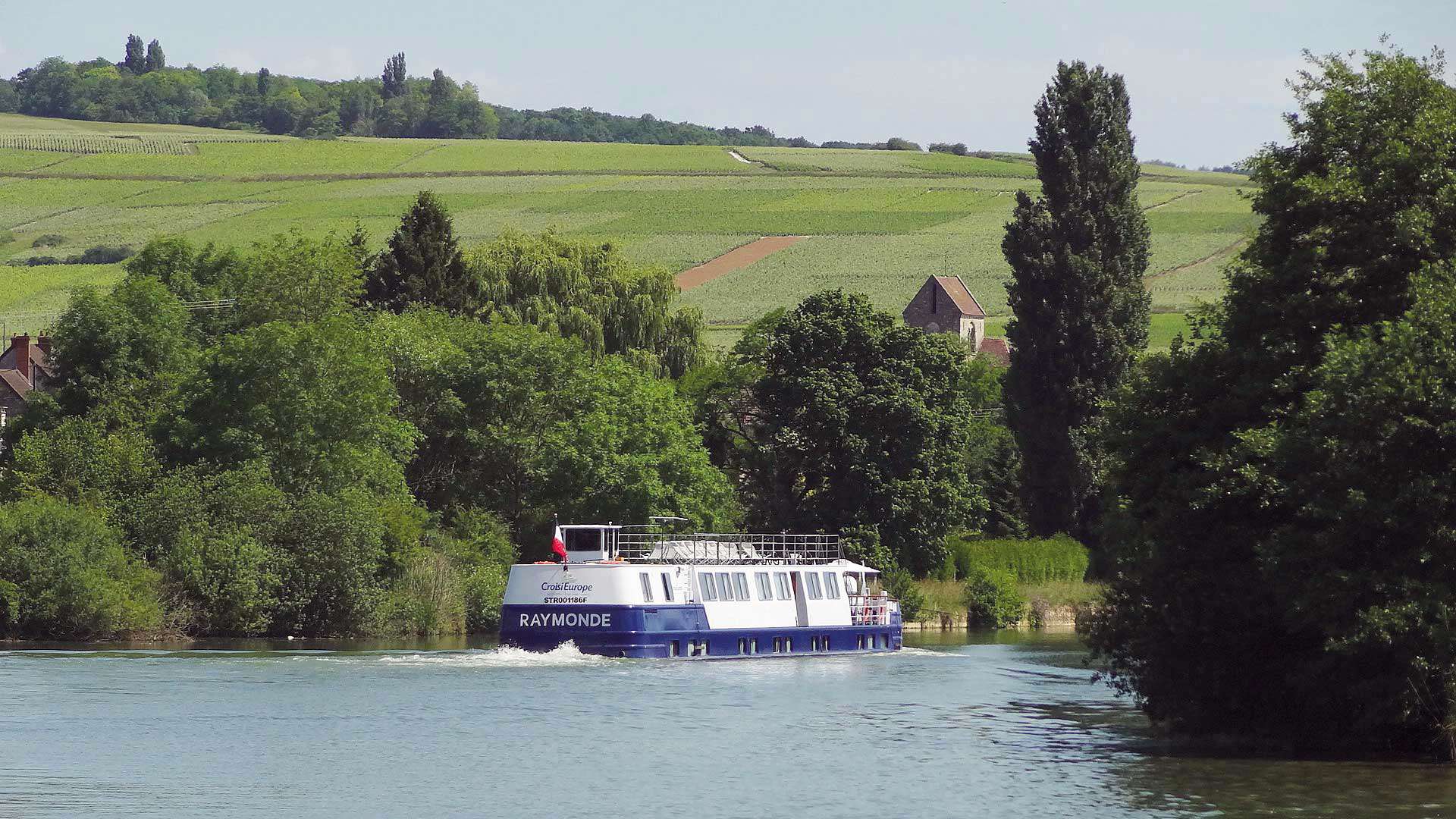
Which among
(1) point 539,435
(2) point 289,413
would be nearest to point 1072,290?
(1) point 539,435

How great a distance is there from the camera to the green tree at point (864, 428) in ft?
260

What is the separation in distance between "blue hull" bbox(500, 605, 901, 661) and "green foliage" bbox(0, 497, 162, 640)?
11.6 metres

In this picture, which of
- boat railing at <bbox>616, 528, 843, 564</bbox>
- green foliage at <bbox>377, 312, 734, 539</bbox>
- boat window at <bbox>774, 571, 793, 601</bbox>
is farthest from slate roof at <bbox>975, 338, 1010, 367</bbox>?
boat window at <bbox>774, 571, 793, 601</bbox>

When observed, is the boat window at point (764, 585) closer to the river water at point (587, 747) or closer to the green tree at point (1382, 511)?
the river water at point (587, 747)

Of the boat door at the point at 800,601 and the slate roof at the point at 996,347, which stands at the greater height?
the slate roof at the point at 996,347

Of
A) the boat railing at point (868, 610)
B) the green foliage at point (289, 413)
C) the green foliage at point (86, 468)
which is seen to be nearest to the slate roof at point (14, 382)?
the green foliage at point (86, 468)

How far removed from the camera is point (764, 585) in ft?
206

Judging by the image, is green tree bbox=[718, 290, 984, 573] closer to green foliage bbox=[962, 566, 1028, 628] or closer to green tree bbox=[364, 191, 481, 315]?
green foliage bbox=[962, 566, 1028, 628]

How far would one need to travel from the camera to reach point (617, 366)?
7975 cm

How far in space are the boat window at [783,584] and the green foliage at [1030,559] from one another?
20.0 m

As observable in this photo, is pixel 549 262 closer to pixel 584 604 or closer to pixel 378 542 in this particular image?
pixel 378 542

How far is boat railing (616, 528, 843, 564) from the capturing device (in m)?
61.1

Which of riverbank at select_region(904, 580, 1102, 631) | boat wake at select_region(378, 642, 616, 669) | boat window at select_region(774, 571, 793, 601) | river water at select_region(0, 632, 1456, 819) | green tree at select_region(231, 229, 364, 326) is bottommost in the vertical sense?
riverbank at select_region(904, 580, 1102, 631)

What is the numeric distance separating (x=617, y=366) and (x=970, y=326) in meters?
70.9
